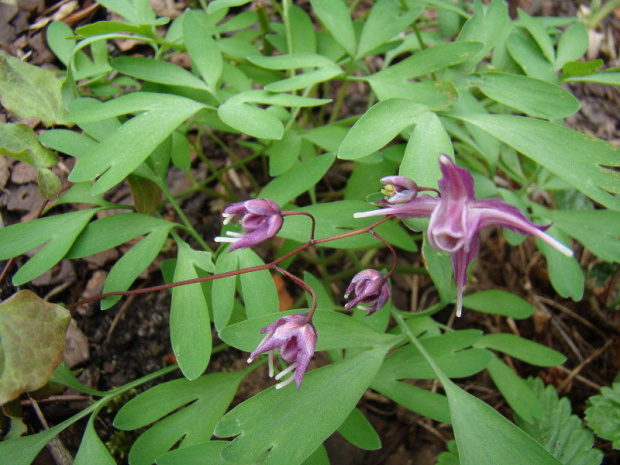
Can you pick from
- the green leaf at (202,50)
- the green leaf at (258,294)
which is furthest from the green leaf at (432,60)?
the green leaf at (258,294)

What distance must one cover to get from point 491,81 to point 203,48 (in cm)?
97

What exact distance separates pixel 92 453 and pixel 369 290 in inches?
39.4

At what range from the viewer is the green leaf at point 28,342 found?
1.25 metres

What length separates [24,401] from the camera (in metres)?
1.69

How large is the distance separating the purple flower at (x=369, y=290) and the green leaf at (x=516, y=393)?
737 millimetres

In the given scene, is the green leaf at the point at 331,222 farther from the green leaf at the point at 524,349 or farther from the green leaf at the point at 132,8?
the green leaf at the point at 132,8

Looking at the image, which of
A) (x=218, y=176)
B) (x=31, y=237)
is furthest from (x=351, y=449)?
(x=31, y=237)

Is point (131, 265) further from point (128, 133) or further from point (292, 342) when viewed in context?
point (292, 342)

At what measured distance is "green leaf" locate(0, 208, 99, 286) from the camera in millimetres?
1460

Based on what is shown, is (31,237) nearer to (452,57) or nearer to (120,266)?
(120,266)

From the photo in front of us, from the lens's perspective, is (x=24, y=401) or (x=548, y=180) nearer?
(x=24, y=401)

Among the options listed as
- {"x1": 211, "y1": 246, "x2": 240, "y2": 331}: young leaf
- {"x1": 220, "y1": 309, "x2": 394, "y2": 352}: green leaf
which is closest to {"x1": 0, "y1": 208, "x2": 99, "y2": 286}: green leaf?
{"x1": 211, "y1": 246, "x2": 240, "y2": 331}: young leaf

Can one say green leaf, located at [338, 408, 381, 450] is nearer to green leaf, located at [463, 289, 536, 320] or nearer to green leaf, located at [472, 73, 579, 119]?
green leaf, located at [463, 289, 536, 320]

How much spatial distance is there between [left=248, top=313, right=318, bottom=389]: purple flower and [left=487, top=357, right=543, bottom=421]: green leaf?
979 mm
